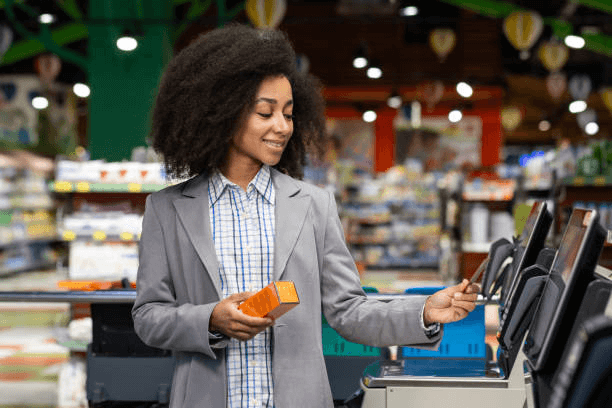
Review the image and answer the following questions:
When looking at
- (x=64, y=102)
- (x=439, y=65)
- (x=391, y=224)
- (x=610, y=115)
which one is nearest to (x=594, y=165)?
(x=391, y=224)

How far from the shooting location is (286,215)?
1.74 m

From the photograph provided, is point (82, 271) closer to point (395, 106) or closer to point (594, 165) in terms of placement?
point (594, 165)

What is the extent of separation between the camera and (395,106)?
17.6 metres

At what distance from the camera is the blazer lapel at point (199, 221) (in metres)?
1.66

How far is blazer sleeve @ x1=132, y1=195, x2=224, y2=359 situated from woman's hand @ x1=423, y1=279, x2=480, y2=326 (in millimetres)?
473

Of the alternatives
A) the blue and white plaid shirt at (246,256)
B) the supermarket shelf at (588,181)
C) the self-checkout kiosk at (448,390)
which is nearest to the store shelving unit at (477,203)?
the supermarket shelf at (588,181)

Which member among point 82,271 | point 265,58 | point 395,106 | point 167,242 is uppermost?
point 395,106

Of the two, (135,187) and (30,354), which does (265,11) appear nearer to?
(135,187)

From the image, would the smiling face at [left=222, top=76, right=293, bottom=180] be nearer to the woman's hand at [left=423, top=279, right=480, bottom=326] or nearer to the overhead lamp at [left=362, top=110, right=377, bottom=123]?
the woman's hand at [left=423, top=279, right=480, bottom=326]

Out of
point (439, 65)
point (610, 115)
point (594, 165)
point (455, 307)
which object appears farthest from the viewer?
point (610, 115)

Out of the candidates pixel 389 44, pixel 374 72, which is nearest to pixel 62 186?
A: pixel 374 72

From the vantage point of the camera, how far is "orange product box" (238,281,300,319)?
4.75 ft

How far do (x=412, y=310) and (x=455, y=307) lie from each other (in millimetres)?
96

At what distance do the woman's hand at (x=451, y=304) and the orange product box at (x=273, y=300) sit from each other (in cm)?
36
